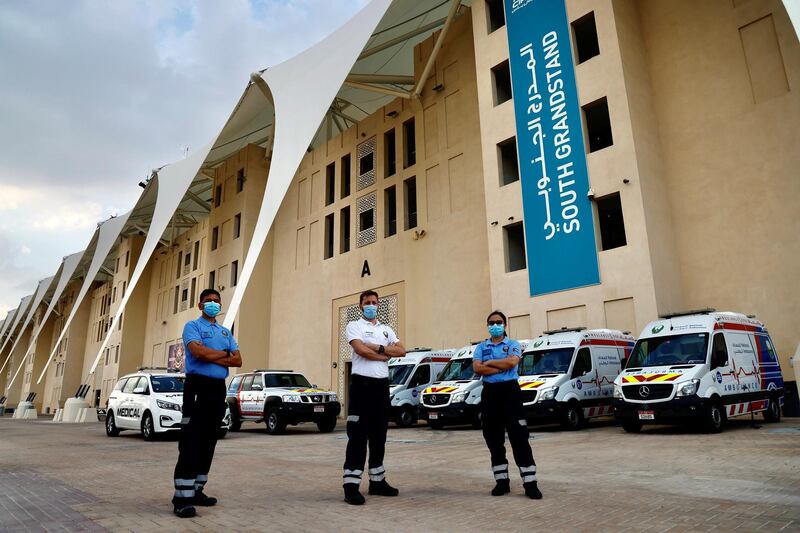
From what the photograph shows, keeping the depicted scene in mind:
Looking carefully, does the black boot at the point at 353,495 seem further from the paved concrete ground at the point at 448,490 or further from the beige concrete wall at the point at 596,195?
the beige concrete wall at the point at 596,195

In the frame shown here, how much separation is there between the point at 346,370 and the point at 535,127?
13.7 meters

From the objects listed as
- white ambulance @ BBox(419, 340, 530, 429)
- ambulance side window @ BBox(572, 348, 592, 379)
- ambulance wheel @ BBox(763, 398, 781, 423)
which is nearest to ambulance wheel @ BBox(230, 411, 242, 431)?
white ambulance @ BBox(419, 340, 530, 429)

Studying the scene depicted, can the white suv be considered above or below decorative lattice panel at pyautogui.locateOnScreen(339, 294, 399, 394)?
below

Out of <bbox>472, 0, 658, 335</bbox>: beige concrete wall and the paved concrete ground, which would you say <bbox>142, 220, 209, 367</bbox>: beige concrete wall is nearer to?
<bbox>472, 0, 658, 335</bbox>: beige concrete wall

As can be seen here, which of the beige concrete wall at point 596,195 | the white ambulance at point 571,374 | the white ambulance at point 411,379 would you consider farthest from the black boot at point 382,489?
the beige concrete wall at point 596,195

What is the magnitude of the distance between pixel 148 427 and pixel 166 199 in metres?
17.1

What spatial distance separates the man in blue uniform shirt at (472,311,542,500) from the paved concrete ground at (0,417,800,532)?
0.22 m

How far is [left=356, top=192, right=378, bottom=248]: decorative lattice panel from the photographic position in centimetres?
2583

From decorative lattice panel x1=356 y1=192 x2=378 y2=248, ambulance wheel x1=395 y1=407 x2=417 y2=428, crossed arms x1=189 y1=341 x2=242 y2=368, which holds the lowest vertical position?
ambulance wheel x1=395 y1=407 x2=417 y2=428

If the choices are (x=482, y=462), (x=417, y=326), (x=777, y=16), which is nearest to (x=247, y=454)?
(x=482, y=462)

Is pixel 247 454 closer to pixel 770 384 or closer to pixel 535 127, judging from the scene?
pixel 770 384

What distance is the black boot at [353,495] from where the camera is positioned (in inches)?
192

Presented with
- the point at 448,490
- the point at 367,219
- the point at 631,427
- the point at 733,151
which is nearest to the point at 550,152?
the point at 733,151

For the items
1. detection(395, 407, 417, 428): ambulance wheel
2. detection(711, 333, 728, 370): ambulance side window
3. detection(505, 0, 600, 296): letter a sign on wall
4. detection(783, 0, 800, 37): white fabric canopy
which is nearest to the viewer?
detection(783, 0, 800, 37): white fabric canopy
